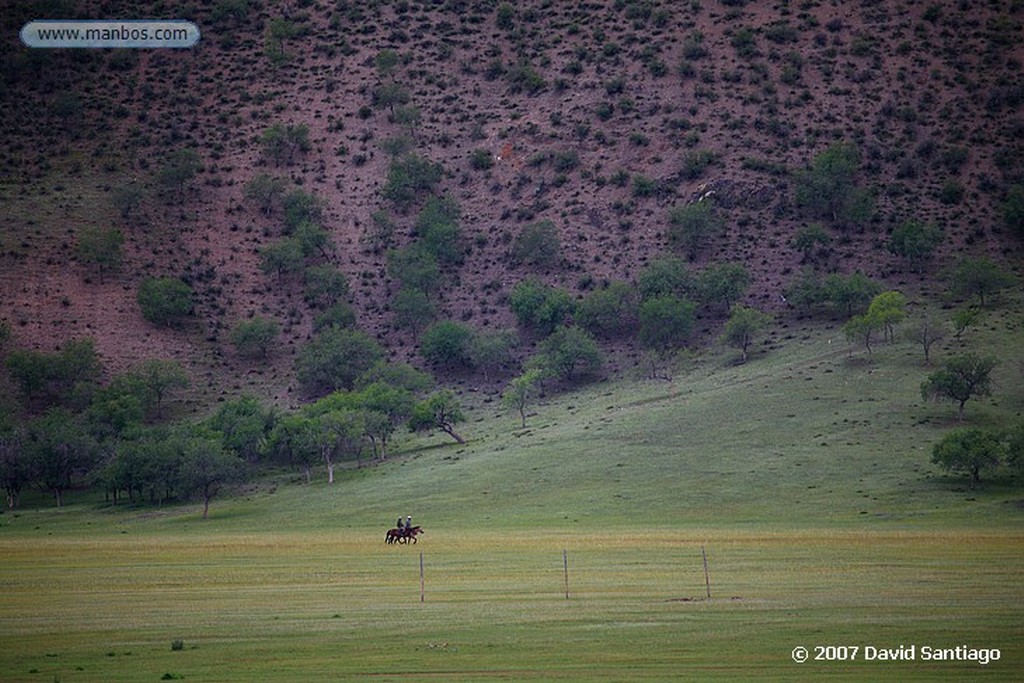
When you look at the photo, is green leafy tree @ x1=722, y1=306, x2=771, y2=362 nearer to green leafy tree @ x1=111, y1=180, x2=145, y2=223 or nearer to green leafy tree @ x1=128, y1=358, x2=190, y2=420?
green leafy tree @ x1=128, y1=358, x2=190, y2=420

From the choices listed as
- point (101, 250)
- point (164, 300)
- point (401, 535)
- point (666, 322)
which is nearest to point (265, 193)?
point (101, 250)

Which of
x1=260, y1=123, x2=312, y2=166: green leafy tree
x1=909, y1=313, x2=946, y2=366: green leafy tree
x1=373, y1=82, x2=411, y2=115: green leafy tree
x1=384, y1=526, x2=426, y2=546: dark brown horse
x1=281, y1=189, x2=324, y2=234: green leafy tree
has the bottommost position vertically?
x1=384, y1=526, x2=426, y2=546: dark brown horse

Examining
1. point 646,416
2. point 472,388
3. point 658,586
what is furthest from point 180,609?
point 472,388

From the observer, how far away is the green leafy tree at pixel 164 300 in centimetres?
12256

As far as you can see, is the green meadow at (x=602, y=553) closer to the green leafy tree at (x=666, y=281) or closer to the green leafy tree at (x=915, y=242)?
the green leafy tree at (x=666, y=281)

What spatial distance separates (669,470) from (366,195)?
68246 millimetres

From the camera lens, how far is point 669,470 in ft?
282

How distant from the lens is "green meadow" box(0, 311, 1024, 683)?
3166cm

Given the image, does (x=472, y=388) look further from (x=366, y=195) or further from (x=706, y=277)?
(x=366, y=195)

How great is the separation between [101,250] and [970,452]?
275 feet

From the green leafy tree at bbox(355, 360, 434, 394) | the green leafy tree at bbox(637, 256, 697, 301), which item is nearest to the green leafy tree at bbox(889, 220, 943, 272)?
the green leafy tree at bbox(637, 256, 697, 301)

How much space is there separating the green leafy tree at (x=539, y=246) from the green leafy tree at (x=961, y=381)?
47986 millimetres

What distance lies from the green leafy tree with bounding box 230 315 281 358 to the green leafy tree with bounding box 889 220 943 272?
2303 inches

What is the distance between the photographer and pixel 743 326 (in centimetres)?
10931
